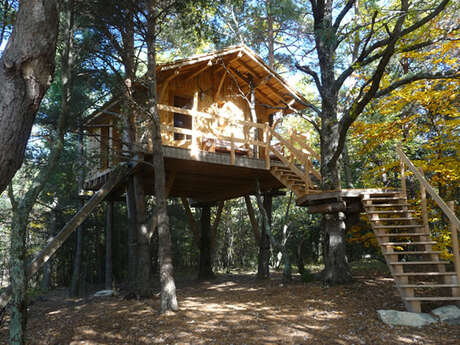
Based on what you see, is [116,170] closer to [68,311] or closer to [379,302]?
[68,311]

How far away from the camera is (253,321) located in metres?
6.02

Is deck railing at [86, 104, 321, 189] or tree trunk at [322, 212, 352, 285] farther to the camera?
deck railing at [86, 104, 321, 189]

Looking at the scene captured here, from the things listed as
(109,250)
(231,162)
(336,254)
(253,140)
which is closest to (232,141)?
(231,162)

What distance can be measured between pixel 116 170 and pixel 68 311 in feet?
12.7

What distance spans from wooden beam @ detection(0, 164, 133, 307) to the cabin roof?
2.21m

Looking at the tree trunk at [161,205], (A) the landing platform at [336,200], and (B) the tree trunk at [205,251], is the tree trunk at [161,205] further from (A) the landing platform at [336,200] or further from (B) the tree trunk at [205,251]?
(B) the tree trunk at [205,251]

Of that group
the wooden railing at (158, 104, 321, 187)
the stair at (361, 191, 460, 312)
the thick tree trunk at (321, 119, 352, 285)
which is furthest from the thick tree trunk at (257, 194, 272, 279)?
the stair at (361, 191, 460, 312)

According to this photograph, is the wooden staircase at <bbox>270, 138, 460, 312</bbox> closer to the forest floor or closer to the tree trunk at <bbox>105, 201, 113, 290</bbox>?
the forest floor

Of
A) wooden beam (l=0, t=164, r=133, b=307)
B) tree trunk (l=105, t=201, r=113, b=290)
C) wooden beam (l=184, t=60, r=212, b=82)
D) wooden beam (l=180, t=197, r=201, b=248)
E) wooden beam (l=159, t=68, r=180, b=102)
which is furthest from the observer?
wooden beam (l=180, t=197, r=201, b=248)

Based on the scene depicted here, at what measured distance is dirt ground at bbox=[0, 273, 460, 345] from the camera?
5.06m

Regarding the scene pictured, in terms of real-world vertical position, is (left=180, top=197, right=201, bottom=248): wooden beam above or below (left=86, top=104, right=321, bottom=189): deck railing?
below

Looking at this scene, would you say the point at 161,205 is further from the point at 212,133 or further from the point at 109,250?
the point at 109,250

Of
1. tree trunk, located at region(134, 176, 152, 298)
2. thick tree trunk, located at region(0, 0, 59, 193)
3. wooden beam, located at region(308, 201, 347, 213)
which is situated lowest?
tree trunk, located at region(134, 176, 152, 298)

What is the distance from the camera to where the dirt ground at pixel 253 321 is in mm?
5062
